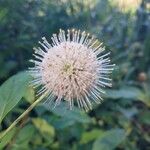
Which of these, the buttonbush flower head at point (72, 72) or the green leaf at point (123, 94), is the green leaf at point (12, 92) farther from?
the green leaf at point (123, 94)

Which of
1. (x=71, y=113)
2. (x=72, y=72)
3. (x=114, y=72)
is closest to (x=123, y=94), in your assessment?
(x=114, y=72)

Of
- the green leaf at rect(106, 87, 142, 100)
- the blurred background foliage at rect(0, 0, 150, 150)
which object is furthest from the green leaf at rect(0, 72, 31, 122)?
the green leaf at rect(106, 87, 142, 100)

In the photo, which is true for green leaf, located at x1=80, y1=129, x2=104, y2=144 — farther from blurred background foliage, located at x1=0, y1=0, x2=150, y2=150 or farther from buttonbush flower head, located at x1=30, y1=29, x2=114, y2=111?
buttonbush flower head, located at x1=30, y1=29, x2=114, y2=111

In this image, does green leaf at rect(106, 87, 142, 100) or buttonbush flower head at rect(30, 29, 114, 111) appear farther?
green leaf at rect(106, 87, 142, 100)

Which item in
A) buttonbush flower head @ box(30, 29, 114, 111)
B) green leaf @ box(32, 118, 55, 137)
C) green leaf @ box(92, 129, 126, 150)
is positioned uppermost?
buttonbush flower head @ box(30, 29, 114, 111)

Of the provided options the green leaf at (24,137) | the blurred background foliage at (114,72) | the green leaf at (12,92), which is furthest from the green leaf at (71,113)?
the green leaf at (12,92)

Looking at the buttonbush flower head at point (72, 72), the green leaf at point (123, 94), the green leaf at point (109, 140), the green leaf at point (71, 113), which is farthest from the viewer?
the green leaf at point (123, 94)

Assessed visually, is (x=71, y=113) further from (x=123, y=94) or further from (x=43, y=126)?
(x=123, y=94)

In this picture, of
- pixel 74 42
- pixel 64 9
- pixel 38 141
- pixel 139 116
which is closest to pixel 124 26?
pixel 64 9
